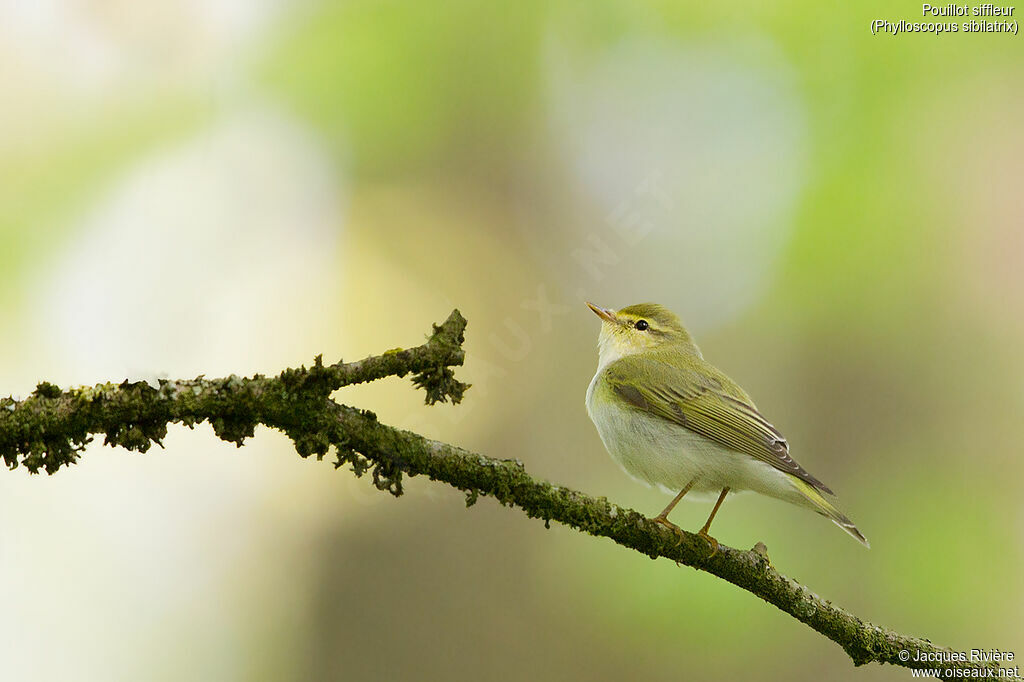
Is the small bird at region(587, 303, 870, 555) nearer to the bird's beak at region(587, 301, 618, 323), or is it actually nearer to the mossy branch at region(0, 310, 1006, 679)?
the bird's beak at region(587, 301, 618, 323)

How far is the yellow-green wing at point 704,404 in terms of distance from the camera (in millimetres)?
3564

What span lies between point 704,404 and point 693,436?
19 centimetres

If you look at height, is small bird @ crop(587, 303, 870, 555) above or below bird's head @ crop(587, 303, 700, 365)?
below

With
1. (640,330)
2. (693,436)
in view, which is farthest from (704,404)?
(640,330)

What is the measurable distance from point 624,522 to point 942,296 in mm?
6101

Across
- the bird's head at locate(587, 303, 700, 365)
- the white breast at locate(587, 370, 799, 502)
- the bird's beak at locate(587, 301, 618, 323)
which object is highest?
the bird's head at locate(587, 303, 700, 365)

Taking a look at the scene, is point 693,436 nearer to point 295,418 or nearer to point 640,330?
point 640,330

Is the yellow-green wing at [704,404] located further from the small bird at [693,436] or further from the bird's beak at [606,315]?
the bird's beak at [606,315]

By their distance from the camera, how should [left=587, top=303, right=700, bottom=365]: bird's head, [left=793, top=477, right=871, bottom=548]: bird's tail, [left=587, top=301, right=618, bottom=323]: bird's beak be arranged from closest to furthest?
[left=793, top=477, right=871, bottom=548]: bird's tail → [left=587, top=301, right=618, bottom=323]: bird's beak → [left=587, top=303, right=700, bottom=365]: bird's head

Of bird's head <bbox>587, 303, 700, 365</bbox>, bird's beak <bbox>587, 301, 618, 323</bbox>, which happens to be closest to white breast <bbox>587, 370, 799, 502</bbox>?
bird's beak <bbox>587, 301, 618, 323</bbox>

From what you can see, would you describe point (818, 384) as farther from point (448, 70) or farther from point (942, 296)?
point (448, 70)

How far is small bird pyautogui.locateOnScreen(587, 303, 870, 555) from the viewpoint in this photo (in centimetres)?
351

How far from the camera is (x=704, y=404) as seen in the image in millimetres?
3797

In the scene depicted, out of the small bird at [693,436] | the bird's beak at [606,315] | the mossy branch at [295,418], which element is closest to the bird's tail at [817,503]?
the small bird at [693,436]
